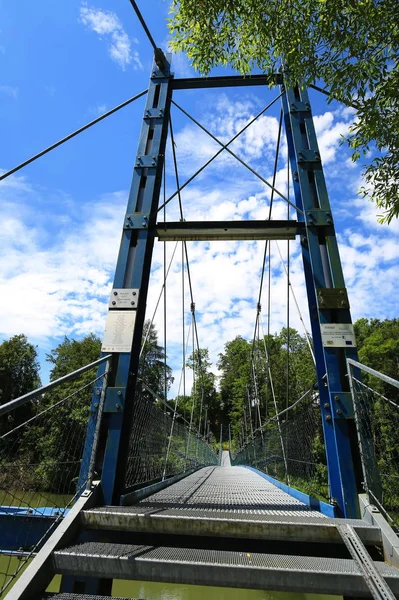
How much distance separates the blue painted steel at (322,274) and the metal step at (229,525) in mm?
Result: 336

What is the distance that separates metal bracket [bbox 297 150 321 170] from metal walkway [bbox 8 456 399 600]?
2328 millimetres

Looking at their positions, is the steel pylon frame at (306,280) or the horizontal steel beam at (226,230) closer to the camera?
the steel pylon frame at (306,280)

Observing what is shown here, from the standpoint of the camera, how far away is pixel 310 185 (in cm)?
257

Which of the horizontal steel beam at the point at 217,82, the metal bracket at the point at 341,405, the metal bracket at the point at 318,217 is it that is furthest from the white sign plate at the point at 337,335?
the horizontal steel beam at the point at 217,82

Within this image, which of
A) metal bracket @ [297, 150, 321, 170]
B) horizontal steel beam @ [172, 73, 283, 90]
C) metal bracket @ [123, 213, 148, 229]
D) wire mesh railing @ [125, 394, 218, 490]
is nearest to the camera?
wire mesh railing @ [125, 394, 218, 490]

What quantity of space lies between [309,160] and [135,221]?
1435mm

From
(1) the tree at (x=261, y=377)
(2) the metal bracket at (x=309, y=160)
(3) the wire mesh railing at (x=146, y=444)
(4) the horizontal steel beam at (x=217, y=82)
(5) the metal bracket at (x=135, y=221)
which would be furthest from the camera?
(1) the tree at (x=261, y=377)

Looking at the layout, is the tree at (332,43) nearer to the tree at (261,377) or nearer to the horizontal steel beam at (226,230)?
the horizontal steel beam at (226,230)

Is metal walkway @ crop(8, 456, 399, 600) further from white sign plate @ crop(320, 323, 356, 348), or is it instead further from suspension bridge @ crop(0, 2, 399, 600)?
white sign plate @ crop(320, 323, 356, 348)

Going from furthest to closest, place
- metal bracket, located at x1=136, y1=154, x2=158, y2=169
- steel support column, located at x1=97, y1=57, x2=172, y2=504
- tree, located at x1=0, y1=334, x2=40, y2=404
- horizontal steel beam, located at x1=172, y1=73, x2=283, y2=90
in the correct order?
1. tree, located at x1=0, y1=334, x2=40, y2=404
2. horizontal steel beam, located at x1=172, y1=73, x2=283, y2=90
3. metal bracket, located at x1=136, y1=154, x2=158, y2=169
4. steel support column, located at x1=97, y1=57, x2=172, y2=504

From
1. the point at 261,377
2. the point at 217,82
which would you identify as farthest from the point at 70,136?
the point at 261,377

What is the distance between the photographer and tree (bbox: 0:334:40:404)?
A: 84.6ft

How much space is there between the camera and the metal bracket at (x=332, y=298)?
2154 mm

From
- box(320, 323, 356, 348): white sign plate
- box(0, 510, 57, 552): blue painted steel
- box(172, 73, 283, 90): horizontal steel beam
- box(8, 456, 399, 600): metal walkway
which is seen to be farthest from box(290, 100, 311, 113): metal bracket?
box(0, 510, 57, 552): blue painted steel
